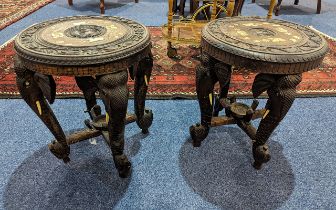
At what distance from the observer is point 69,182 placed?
168 centimetres

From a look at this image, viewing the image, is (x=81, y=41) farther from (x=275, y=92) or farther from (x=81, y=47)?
(x=275, y=92)

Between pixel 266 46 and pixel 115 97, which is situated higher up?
pixel 266 46

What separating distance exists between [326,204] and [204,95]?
34.4 inches

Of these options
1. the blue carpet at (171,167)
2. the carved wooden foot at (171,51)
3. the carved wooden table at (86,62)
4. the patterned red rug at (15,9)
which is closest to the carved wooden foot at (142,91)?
the carved wooden table at (86,62)

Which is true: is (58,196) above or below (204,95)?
below

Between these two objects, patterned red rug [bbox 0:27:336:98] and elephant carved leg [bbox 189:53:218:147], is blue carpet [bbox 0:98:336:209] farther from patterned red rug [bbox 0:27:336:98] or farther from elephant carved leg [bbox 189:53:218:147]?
patterned red rug [bbox 0:27:336:98]

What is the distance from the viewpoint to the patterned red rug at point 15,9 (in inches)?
166

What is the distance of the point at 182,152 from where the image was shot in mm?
1931

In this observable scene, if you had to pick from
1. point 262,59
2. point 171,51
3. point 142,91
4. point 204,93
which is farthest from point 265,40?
point 171,51

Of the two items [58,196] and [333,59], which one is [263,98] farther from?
[58,196]

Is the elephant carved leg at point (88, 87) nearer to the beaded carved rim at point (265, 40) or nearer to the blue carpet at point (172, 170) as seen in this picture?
the blue carpet at point (172, 170)

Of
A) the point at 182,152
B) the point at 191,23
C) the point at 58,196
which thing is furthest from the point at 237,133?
the point at 191,23

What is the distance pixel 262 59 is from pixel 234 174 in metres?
0.75

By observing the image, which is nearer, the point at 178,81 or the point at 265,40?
the point at 265,40
